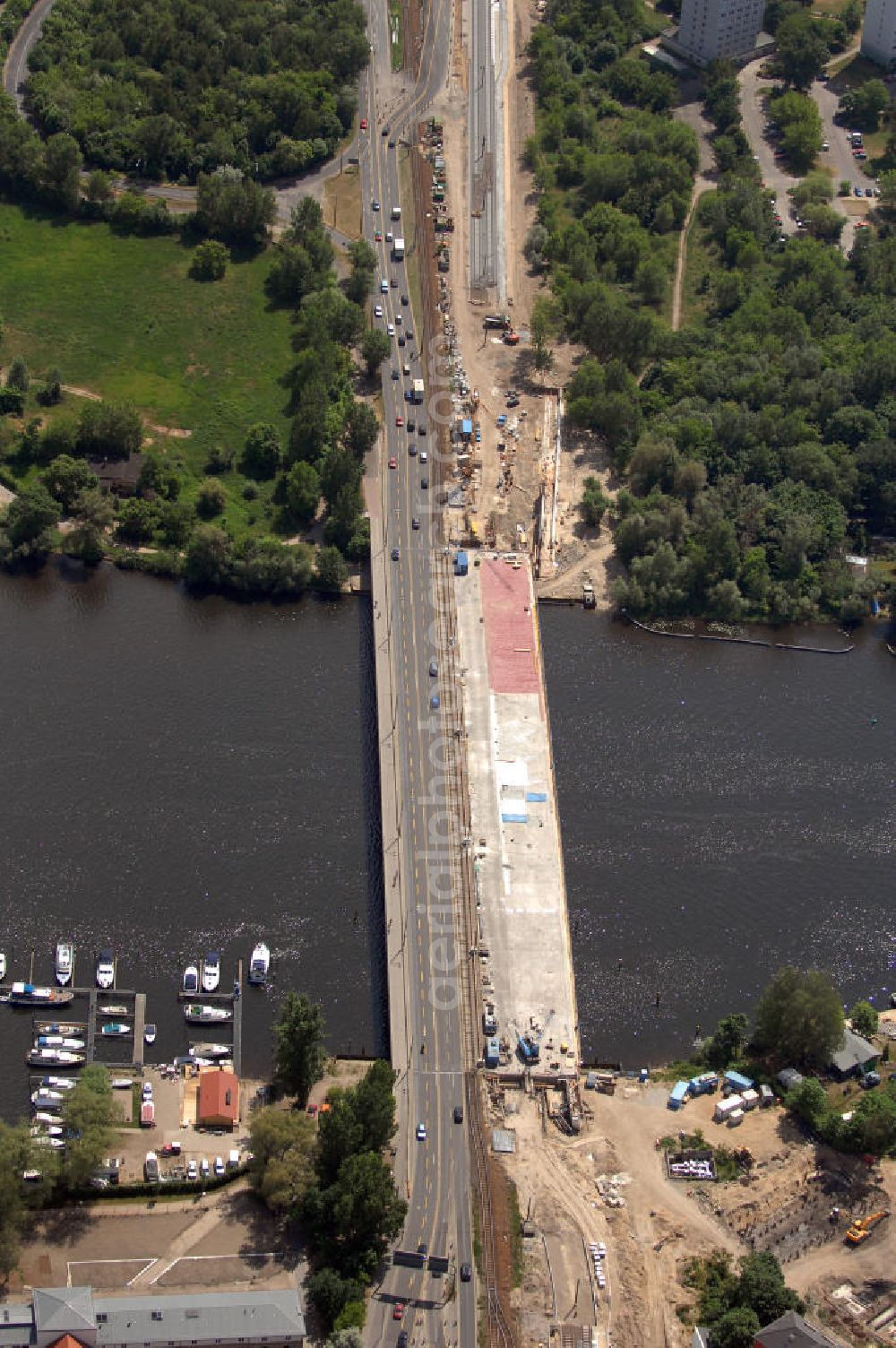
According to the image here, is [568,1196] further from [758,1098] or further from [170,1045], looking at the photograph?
[170,1045]

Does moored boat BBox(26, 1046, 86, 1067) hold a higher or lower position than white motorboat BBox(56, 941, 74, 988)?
lower

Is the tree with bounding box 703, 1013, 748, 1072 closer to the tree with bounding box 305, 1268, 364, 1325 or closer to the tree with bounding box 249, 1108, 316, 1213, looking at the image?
the tree with bounding box 249, 1108, 316, 1213

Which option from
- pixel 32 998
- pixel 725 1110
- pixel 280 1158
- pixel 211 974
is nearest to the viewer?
pixel 280 1158

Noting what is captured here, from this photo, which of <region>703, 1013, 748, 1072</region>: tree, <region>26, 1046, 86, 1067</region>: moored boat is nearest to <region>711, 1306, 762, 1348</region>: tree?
<region>703, 1013, 748, 1072</region>: tree

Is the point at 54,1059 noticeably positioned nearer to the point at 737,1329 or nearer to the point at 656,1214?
the point at 656,1214

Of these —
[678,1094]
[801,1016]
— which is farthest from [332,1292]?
[801,1016]

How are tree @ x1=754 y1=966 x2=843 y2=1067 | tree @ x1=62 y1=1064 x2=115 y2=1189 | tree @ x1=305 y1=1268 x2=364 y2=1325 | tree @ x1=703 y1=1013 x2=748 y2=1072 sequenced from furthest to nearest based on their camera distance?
tree @ x1=703 y1=1013 x2=748 y2=1072 → tree @ x1=754 y1=966 x2=843 y2=1067 → tree @ x1=62 y1=1064 x2=115 y2=1189 → tree @ x1=305 y1=1268 x2=364 y2=1325
